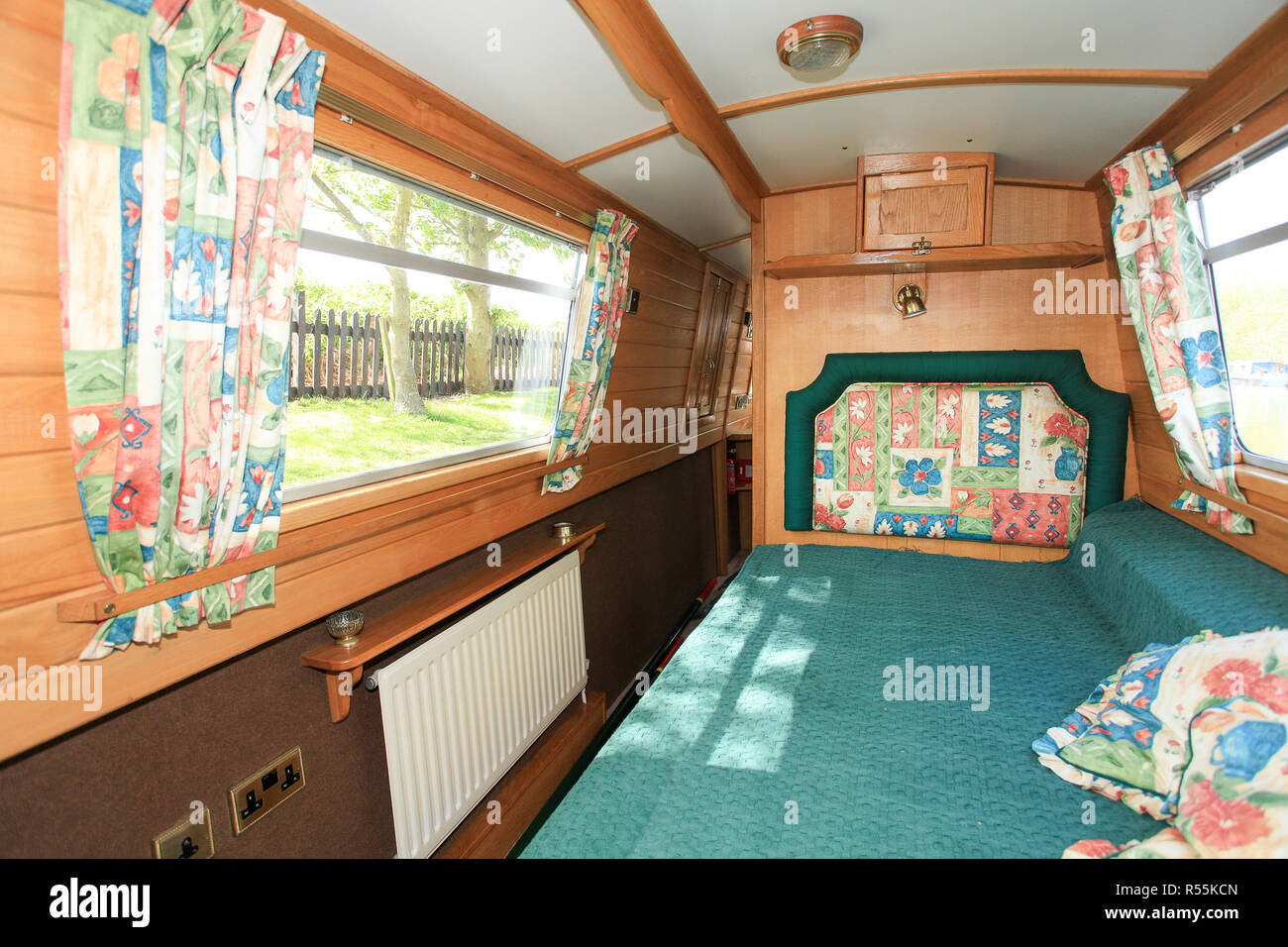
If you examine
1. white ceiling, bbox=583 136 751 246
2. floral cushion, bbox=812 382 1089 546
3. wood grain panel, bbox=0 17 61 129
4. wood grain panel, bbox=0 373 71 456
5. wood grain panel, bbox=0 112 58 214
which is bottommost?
floral cushion, bbox=812 382 1089 546

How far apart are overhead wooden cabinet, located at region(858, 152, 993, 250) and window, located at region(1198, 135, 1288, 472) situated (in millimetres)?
726

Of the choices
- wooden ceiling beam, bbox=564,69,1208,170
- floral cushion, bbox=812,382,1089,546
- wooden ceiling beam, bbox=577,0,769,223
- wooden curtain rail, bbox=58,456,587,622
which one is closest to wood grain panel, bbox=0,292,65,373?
wooden curtain rail, bbox=58,456,587,622

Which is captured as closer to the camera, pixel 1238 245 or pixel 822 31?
pixel 822 31

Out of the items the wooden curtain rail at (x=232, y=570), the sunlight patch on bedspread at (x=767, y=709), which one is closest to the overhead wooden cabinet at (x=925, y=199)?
the sunlight patch on bedspread at (x=767, y=709)

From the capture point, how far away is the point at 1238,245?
178 cm

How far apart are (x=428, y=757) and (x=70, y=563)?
111 cm

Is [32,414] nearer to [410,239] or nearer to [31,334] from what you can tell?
[31,334]

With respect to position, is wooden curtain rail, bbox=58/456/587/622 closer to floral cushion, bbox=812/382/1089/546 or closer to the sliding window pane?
floral cushion, bbox=812/382/1089/546

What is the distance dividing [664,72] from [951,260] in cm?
158

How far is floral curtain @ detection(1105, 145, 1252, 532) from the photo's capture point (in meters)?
1.90

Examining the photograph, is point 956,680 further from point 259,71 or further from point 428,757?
point 259,71

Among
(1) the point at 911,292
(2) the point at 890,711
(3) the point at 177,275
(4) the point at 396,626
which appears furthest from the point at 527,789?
(1) the point at 911,292

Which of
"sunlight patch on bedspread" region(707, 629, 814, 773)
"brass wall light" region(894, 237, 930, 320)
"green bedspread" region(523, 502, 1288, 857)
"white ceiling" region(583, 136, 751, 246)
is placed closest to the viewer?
"green bedspread" region(523, 502, 1288, 857)
